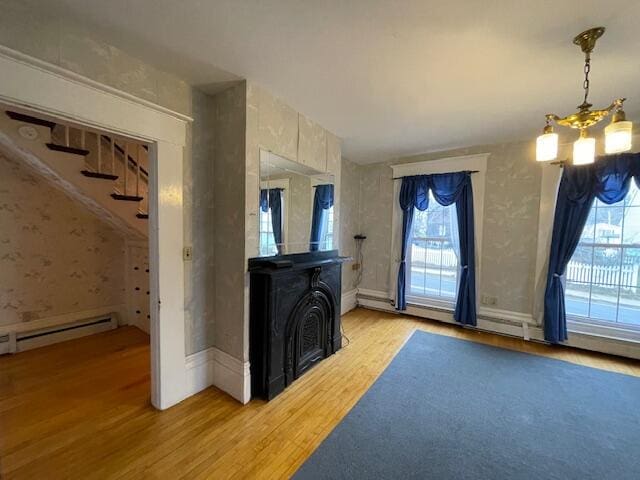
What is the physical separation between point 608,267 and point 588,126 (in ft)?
7.97

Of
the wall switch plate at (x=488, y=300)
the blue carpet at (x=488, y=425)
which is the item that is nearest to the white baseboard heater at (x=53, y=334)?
the blue carpet at (x=488, y=425)

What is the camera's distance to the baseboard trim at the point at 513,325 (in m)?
2.90

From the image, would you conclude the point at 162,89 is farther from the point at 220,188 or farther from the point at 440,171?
the point at 440,171

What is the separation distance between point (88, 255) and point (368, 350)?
3.59 metres

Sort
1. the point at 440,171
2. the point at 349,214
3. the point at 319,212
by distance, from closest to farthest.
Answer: the point at 319,212 → the point at 440,171 → the point at 349,214

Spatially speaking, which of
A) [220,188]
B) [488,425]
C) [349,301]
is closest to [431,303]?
[349,301]

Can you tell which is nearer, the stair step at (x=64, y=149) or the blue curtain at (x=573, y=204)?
the stair step at (x=64, y=149)

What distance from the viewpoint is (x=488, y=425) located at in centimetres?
186

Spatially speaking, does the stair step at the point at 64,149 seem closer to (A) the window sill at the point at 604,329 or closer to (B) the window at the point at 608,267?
(B) the window at the point at 608,267

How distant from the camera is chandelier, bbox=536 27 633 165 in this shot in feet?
4.45

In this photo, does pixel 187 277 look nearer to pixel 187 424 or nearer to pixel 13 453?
pixel 187 424

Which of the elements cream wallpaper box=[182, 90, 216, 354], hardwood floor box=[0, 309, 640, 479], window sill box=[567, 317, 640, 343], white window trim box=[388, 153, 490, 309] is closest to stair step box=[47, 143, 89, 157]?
cream wallpaper box=[182, 90, 216, 354]

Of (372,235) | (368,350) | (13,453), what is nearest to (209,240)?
(13,453)

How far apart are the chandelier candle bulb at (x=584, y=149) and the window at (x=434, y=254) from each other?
214 centimetres
